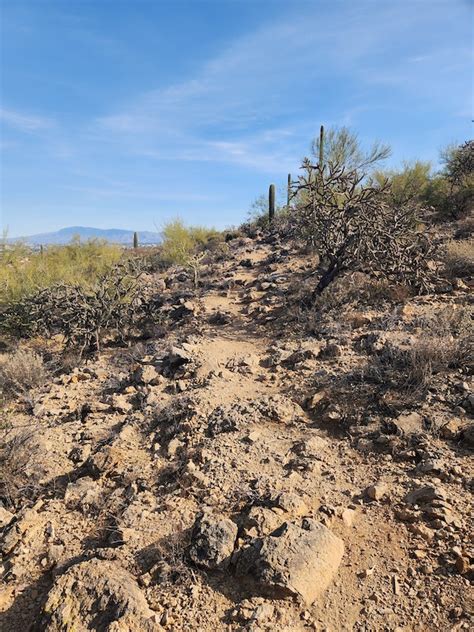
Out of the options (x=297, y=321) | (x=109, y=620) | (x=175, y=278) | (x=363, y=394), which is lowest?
(x=109, y=620)

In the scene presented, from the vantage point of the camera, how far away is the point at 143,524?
3.42m

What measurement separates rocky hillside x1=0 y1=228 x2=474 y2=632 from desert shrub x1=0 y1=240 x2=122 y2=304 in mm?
4070

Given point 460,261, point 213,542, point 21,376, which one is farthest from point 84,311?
point 460,261

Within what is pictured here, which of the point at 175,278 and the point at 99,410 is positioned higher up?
the point at 175,278

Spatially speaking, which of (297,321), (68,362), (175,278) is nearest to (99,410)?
(68,362)

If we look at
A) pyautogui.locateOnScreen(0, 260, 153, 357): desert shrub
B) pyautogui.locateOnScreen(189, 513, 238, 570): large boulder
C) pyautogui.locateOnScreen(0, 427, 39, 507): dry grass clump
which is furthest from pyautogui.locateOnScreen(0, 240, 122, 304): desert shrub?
pyautogui.locateOnScreen(189, 513, 238, 570): large boulder

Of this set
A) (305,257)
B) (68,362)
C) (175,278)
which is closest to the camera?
(68,362)

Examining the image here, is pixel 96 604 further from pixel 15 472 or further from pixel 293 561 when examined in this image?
pixel 15 472

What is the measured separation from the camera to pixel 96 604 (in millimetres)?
2605

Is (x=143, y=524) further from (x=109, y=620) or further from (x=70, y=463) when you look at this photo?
(x=70, y=463)

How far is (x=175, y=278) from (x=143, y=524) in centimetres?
1035

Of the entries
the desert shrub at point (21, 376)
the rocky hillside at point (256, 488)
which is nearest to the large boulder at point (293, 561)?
the rocky hillside at point (256, 488)

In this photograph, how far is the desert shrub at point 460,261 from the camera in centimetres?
816

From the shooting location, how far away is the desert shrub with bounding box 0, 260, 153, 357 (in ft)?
27.6
